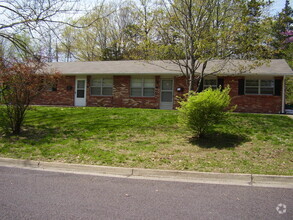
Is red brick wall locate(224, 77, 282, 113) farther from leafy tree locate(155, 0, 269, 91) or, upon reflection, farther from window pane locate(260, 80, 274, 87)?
leafy tree locate(155, 0, 269, 91)

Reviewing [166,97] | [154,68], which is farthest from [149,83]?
Result: [166,97]

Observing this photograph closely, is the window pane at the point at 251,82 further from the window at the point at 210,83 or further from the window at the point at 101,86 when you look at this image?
the window at the point at 101,86

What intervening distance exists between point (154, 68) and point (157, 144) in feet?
33.9

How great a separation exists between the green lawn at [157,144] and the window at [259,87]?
5426mm

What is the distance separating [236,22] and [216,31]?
91 centimetres

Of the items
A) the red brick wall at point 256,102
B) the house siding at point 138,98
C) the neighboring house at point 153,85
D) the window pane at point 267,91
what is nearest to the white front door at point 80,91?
the neighboring house at point 153,85

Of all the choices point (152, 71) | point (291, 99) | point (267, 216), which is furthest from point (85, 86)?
point (291, 99)

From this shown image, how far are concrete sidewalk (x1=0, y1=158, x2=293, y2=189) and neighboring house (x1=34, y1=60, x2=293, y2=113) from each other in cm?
893

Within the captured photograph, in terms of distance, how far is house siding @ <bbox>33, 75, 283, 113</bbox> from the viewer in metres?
15.4

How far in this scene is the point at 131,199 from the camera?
3.98 metres

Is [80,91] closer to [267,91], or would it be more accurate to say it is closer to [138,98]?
[138,98]

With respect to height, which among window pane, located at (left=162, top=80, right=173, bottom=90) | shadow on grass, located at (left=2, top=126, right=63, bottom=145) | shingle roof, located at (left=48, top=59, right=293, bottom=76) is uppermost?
shingle roof, located at (left=48, top=59, right=293, bottom=76)

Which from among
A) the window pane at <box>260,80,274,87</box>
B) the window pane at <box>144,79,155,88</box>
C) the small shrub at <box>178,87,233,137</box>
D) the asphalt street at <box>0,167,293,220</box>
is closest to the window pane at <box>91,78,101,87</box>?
the window pane at <box>144,79,155,88</box>

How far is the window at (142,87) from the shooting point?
1695 cm
